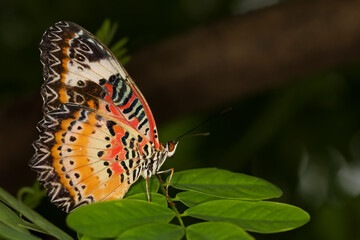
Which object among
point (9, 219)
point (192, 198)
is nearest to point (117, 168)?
point (192, 198)

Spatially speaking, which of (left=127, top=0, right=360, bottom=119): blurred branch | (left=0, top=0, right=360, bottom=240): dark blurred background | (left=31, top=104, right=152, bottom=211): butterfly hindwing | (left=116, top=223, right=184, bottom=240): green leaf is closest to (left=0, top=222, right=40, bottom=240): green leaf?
(left=116, top=223, right=184, bottom=240): green leaf

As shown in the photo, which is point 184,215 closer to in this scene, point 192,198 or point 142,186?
point 192,198

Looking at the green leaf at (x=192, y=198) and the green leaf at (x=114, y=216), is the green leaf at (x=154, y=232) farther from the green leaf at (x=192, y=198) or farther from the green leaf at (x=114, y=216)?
the green leaf at (x=192, y=198)

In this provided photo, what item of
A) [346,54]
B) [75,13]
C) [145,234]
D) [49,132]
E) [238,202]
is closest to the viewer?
[145,234]

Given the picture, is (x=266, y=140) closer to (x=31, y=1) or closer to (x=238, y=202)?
(x=31, y=1)

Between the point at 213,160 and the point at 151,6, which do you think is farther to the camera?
the point at 151,6

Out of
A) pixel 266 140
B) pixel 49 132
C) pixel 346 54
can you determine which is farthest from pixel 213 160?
pixel 49 132

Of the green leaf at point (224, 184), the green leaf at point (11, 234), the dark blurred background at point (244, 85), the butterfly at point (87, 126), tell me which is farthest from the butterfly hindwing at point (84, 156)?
the dark blurred background at point (244, 85)
